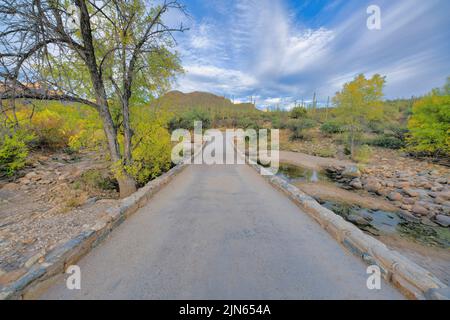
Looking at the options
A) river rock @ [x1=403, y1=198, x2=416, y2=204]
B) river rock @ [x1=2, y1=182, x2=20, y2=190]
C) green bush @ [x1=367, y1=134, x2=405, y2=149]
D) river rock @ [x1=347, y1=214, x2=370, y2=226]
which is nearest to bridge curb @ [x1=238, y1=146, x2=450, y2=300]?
river rock @ [x1=347, y1=214, x2=370, y2=226]

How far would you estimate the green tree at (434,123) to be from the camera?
41.9 feet

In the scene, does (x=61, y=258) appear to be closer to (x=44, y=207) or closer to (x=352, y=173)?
(x=44, y=207)

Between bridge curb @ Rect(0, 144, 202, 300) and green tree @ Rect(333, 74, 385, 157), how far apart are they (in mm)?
18262

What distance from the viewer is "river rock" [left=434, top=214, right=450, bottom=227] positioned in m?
5.55

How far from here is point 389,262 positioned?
2240 mm

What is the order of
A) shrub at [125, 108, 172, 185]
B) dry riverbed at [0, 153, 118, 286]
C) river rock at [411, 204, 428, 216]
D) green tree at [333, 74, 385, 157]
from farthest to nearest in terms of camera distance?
green tree at [333, 74, 385, 157]
shrub at [125, 108, 172, 185]
river rock at [411, 204, 428, 216]
dry riverbed at [0, 153, 118, 286]

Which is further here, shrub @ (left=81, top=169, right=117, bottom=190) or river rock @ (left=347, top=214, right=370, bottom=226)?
shrub @ (left=81, top=169, right=117, bottom=190)

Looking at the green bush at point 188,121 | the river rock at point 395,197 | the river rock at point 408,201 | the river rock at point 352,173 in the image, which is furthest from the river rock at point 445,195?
the green bush at point 188,121

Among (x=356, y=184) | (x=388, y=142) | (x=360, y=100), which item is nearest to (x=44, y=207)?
(x=356, y=184)

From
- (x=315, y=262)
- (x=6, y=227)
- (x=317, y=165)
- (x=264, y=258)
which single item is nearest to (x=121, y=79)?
(x=6, y=227)

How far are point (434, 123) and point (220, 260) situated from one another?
19687 millimetres

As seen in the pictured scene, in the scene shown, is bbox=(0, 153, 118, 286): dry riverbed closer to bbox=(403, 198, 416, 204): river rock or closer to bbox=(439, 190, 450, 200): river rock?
bbox=(403, 198, 416, 204): river rock
